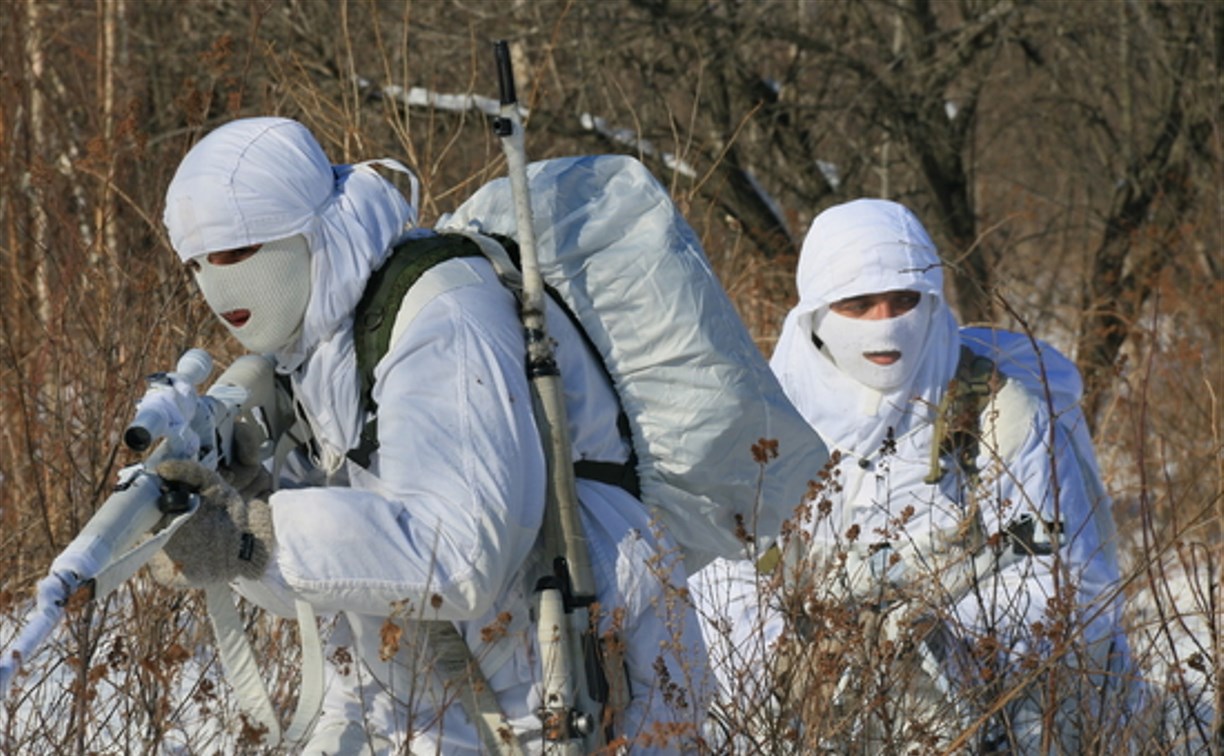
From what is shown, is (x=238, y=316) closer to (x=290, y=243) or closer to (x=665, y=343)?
(x=290, y=243)

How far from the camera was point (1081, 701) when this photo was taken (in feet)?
11.8

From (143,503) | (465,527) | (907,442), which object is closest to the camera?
(143,503)

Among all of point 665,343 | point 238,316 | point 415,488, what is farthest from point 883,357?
point 415,488

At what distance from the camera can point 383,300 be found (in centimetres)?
313

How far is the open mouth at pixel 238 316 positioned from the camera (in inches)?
125

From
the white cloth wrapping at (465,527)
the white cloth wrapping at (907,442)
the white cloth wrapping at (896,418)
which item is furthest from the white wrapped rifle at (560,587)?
the white cloth wrapping at (896,418)

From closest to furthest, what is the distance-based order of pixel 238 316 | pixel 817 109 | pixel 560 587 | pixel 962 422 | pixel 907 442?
pixel 560 587 → pixel 238 316 → pixel 962 422 → pixel 907 442 → pixel 817 109

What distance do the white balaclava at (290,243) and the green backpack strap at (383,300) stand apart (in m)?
0.02

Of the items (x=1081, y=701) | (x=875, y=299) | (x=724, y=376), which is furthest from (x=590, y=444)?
(x=875, y=299)

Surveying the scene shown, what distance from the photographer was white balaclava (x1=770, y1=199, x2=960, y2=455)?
17.2 ft

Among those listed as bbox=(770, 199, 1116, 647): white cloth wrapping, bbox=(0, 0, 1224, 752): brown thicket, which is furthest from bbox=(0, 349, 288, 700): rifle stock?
bbox=(0, 0, 1224, 752): brown thicket

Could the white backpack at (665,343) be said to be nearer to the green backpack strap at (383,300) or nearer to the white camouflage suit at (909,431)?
the green backpack strap at (383,300)

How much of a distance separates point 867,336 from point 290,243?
7.99 feet

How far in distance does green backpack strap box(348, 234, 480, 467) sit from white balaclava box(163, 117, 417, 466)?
0.02m
